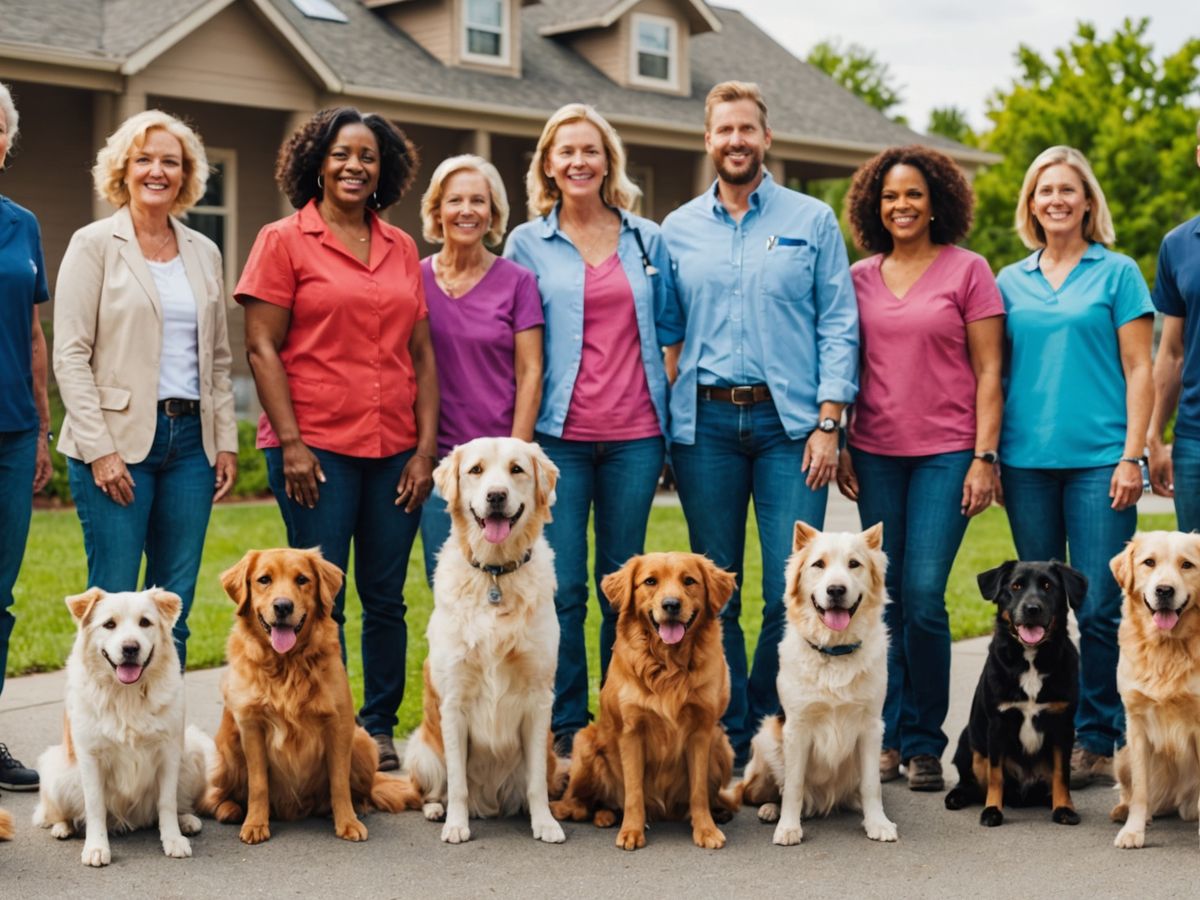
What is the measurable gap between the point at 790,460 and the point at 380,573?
182 centimetres

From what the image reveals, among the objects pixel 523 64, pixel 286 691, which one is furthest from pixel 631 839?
pixel 523 64

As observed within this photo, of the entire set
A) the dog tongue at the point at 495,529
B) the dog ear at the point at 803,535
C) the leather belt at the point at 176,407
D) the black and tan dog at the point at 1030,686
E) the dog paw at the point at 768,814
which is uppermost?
the leather belt at the point at 176,407

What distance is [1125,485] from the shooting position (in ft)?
18.6

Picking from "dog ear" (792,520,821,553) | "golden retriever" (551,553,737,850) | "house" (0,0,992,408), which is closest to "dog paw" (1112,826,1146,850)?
"golden retriever" (551,553,737,850)

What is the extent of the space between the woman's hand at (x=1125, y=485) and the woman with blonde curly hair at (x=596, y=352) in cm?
187

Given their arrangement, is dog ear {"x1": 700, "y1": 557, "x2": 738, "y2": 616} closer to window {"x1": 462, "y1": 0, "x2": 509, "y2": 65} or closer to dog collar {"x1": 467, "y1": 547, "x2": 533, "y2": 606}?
dog collar {"x1": 467, "y1": 547, "x2": 533, "y2": 606}

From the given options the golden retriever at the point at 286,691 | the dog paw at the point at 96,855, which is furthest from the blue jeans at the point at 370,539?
the dog paw at the point at 96,855

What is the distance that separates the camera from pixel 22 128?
56.6 feet

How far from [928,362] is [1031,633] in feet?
3.97

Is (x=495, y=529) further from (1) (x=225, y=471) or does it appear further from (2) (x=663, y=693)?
(1) (x=225, y=471)

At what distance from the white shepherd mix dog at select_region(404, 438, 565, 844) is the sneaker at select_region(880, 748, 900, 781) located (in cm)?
157

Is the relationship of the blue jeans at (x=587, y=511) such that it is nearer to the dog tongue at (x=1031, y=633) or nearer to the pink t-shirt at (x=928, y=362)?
the pink t-shirt at (x=928, y=362)

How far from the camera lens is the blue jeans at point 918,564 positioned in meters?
5.77

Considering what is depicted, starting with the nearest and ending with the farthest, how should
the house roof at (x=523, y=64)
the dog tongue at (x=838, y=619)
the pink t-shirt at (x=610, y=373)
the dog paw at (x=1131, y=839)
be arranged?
the dog paw at (x=1131, y=839) < the dog tongue at (x=838, y=619) < the pink t-shirt at (x=610, y=373) < the house roof at (x=523, y=64)
